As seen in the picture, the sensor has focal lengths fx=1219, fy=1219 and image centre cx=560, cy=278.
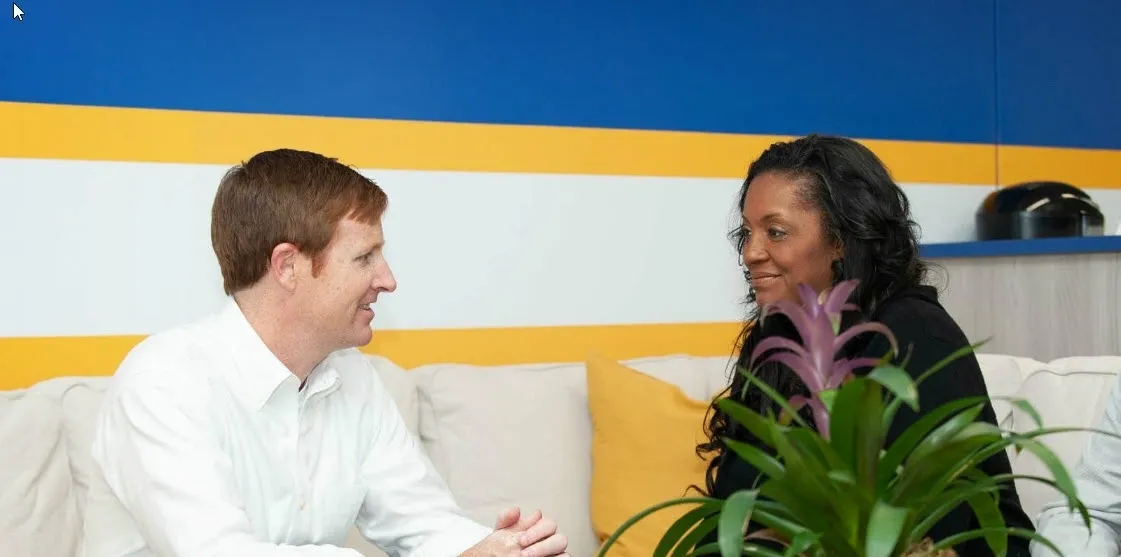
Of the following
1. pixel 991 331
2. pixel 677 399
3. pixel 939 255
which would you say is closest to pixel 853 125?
pixel 939 255

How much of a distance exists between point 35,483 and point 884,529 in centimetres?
199

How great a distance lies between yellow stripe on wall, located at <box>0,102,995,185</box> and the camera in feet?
9.30

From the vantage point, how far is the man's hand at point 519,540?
1858 mm

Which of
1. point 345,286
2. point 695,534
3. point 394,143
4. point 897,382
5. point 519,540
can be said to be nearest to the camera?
point 897,382

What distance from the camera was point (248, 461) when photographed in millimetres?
1888

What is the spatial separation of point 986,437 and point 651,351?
2447 mm

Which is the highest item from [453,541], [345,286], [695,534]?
[345,286]

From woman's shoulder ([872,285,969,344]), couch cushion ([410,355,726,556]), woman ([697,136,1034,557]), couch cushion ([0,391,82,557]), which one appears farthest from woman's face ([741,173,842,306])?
couch cushion ([0,391,82,557])

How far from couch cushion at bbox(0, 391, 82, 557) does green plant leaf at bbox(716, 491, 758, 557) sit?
186 centimetres

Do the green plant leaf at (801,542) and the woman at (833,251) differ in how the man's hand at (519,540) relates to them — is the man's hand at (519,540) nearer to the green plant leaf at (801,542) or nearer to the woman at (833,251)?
the woman at (833,251)

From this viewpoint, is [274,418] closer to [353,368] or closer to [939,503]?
[353,368]

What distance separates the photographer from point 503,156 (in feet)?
10.7

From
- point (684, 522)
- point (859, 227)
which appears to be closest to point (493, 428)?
point (859, 227)

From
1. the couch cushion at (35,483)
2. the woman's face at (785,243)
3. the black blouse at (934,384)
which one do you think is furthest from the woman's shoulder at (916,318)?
the couch cushion at (35,483)
